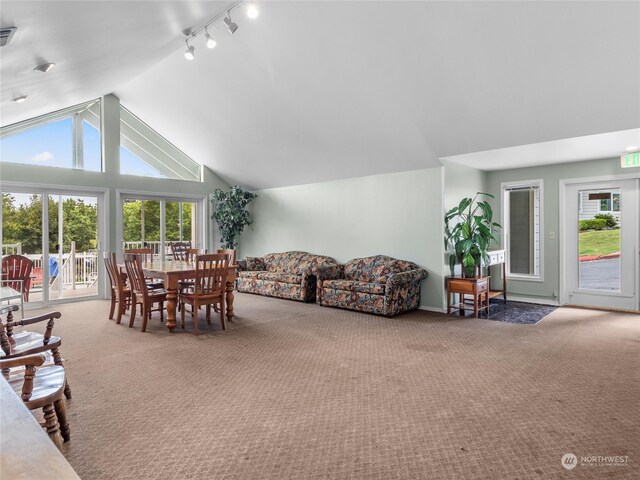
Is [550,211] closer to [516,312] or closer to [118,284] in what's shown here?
[516,312]

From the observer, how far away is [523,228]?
6.73 meters

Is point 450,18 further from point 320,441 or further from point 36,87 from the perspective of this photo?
point 36,87

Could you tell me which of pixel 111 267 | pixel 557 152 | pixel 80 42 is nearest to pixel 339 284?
pixel 111 267

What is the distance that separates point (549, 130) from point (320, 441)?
426cm

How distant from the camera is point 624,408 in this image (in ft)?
8.50

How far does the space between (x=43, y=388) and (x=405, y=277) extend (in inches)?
176

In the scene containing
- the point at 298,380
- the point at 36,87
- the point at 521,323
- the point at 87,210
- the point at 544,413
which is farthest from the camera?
the point at 87,210

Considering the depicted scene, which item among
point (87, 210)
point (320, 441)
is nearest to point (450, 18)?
point (320, 441)

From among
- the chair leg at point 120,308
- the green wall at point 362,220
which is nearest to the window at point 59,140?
the chair leg at point 120,308

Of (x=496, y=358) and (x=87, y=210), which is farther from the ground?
(x=87, y=210)

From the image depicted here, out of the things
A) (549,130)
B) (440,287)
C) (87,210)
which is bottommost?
(440,287)

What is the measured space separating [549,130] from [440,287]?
8.41 feet

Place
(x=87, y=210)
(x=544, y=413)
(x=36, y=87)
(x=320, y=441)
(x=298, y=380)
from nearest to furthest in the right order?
1. (x=320, y=441)
2. (x=544, y=413)
3. (x=298, y=380)
4. (x=36, y=87)
5. (x=87, y=210)

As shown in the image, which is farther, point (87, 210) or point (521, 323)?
point (87, 210)
